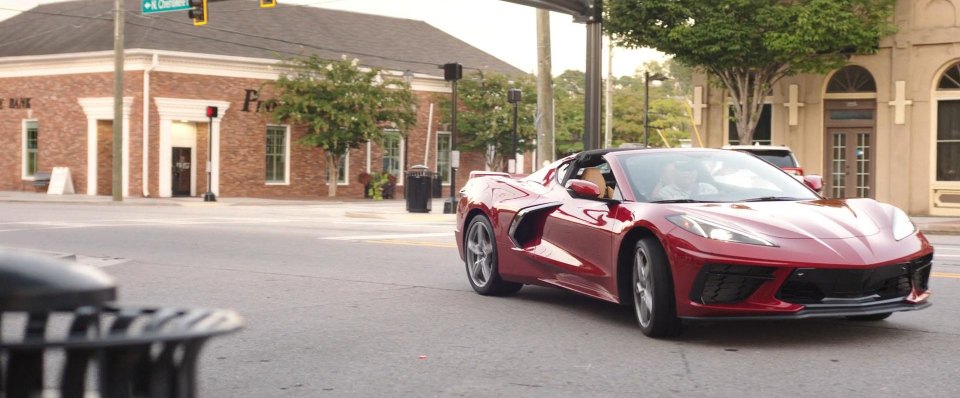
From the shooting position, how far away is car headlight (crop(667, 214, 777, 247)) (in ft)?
23.7

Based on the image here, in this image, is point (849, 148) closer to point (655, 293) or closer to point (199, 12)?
point (199, 12)

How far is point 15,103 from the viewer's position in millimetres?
44781

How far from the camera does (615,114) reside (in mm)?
77000

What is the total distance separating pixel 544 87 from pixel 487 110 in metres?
22.1

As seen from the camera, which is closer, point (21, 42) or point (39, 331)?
point (39, 331)

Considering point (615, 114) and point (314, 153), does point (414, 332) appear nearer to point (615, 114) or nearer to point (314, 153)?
point (314, 153)

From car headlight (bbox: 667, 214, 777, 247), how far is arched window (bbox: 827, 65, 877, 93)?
24299mm

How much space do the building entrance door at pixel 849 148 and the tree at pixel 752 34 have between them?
1.60 meters

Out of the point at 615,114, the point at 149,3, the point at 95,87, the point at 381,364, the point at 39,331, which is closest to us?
the point at 39,331

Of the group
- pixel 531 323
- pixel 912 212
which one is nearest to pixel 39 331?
pixel 531 323

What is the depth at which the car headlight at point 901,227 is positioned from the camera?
7.64m

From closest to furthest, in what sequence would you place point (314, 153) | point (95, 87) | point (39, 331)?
point (39, 331) → point (95, 87) → point (314, 153)

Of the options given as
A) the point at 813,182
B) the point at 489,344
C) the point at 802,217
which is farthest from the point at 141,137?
the point at 802,217

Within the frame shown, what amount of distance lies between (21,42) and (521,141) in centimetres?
2033
